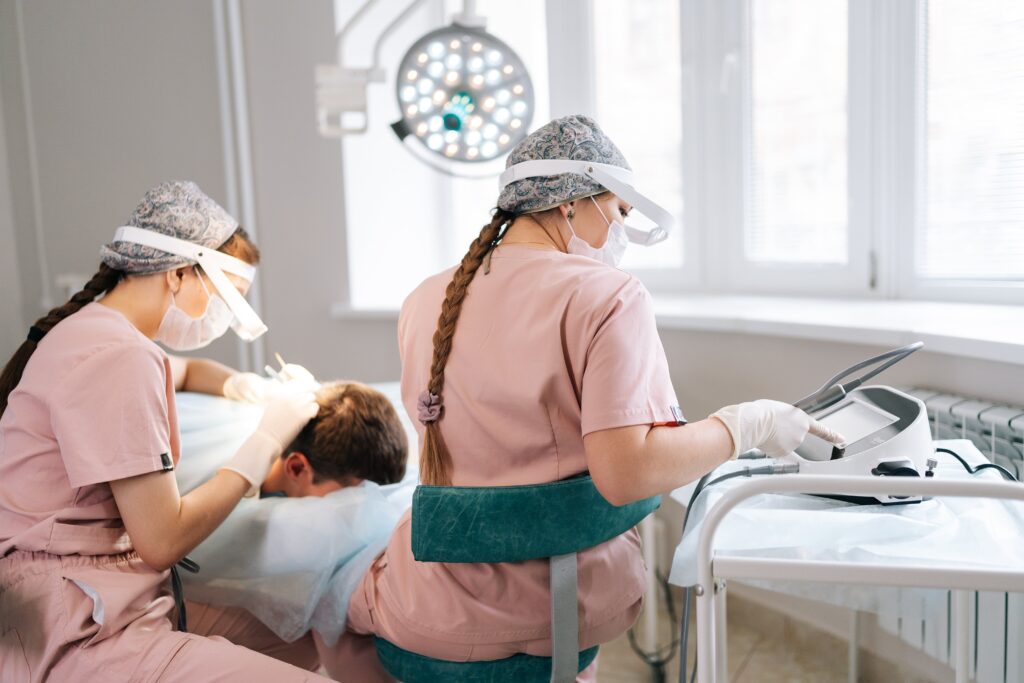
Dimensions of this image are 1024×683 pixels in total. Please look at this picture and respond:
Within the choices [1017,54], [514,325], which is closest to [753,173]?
[1017,54]

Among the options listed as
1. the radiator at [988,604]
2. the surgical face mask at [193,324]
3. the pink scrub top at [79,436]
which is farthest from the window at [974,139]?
the pink scrub top at [79,436]

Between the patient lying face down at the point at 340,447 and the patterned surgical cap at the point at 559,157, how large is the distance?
0.58m

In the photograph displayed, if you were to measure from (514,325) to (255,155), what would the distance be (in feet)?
6.31

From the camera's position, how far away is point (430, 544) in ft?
3.72

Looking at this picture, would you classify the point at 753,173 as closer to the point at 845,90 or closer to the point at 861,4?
the point at 845,90

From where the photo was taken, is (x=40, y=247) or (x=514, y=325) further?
(x=40, y=247)

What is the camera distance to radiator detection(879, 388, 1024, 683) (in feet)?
4.41

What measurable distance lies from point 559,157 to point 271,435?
0.67 metres

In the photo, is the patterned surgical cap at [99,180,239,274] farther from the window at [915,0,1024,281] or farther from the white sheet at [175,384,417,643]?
the window at [915,0,1024,281]

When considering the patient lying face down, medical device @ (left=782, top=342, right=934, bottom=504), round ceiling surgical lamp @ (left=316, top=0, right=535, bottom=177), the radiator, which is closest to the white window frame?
the radiator

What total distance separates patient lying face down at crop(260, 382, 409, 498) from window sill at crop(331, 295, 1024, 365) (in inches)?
30.5

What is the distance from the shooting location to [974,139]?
1.82 m

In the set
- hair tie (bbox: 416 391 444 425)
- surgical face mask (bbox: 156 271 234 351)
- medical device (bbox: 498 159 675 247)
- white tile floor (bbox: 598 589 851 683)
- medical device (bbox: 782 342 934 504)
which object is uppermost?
medical device (bbox: 498 159 675 247)

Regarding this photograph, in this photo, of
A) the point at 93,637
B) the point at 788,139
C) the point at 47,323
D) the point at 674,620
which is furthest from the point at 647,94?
the point at 93,637
